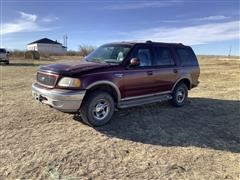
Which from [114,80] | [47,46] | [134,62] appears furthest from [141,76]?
[47,46]

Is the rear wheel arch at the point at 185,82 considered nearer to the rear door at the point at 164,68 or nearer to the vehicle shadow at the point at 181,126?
the rear door at the point at 164,68

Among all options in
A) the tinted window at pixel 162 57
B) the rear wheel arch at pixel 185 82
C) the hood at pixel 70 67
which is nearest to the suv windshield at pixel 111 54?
the hood at pixel 70 67

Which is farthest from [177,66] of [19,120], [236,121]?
[19,120]

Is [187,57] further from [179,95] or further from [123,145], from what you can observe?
[123,145]

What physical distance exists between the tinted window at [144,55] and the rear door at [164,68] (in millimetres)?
223

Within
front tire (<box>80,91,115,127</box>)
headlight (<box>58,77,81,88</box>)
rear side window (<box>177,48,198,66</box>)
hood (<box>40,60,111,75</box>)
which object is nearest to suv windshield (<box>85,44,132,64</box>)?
hood (<box>40,60,111,75</box>)

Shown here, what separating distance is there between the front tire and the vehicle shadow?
0.20 metres

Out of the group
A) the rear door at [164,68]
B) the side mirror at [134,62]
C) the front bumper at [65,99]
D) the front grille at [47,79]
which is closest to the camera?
the front bumper at [65,99]

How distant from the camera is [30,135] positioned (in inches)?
212

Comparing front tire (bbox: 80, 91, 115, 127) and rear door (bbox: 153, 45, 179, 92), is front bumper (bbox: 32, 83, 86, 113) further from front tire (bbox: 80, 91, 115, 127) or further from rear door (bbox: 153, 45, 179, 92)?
rear door (bbox: 153, 45, 179, 92)

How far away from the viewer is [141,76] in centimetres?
674

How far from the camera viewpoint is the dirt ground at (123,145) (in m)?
4.09

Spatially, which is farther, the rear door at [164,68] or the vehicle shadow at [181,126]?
the rear door at [164,68]

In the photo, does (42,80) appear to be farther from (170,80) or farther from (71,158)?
(170,80)
